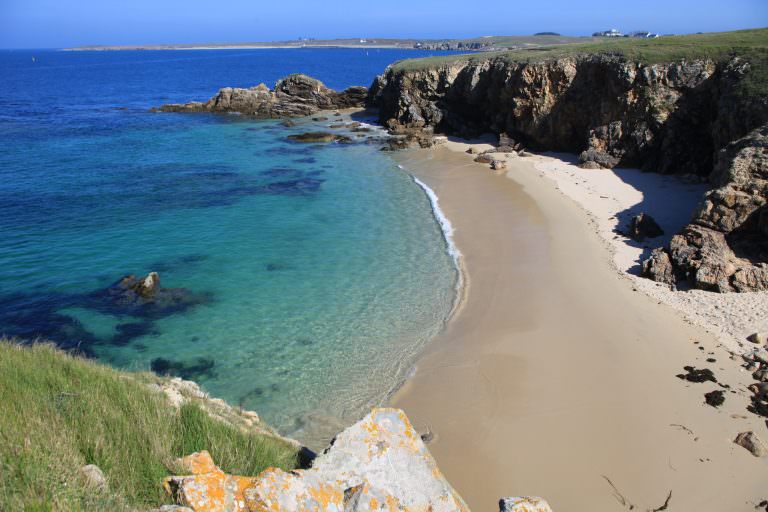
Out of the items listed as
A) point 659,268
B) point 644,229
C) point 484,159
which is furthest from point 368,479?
Answer: point 484,159

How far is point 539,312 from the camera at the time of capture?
599 inches

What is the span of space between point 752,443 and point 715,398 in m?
1.47

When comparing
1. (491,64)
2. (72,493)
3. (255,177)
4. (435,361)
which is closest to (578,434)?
(435,361)

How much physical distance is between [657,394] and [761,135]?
11792 mm

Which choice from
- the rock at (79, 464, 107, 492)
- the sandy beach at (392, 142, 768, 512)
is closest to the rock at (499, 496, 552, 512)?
the sandy beach at (392, 142, 768, 512)

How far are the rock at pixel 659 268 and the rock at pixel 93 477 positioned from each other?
16025 mm

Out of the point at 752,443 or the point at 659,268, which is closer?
the point at 752,443

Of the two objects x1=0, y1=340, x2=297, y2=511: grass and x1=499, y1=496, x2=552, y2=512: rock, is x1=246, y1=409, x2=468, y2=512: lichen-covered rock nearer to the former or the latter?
x1=499, y1=496, x2=552, y2=512: rock

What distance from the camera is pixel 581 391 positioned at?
1165cm

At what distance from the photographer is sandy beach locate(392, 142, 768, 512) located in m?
9.09

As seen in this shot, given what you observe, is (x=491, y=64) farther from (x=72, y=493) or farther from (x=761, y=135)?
(x=72, y=493)

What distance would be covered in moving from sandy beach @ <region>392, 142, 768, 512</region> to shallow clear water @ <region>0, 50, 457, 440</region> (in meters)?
1.50

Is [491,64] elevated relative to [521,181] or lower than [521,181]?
elevated

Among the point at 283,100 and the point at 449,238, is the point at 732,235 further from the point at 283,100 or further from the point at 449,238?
the point at 283,100
